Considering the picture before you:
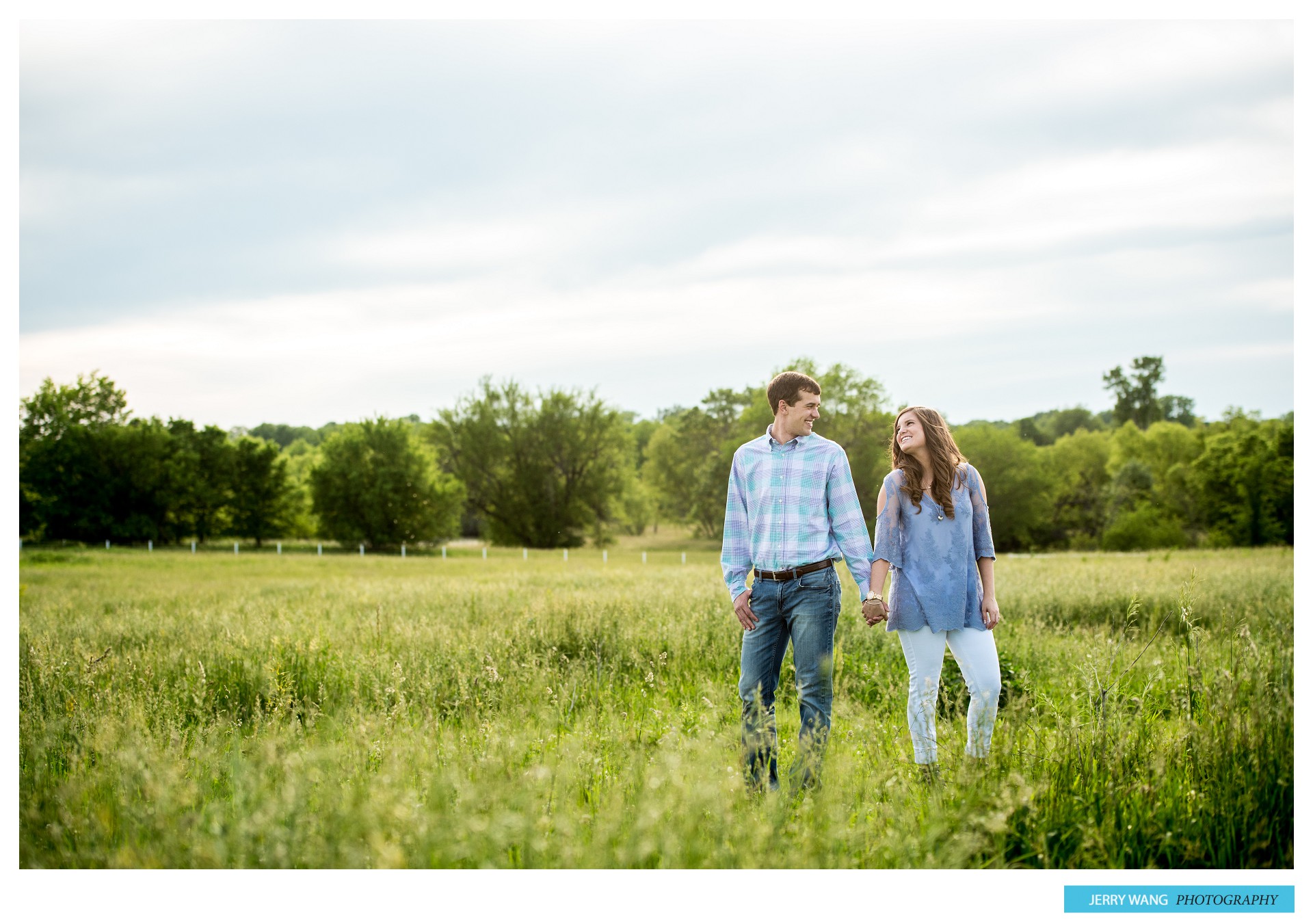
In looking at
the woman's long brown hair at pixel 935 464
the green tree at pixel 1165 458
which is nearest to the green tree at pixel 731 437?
the woman's long brown hair at pixel 935 464

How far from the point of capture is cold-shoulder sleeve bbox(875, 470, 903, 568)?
4227mm

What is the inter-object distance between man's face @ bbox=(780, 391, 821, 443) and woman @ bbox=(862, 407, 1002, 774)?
1.54 ft

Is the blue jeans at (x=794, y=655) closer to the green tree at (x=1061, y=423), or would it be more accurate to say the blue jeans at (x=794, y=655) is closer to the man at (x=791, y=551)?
the man at (x=791, y=551)

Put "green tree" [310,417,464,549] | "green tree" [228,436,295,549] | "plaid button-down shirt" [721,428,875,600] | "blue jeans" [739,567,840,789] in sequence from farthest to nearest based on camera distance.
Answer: "green tree" [310,417,464,549] → "green tree" [228,436,295,549] → "plaid button-down shirt" [721,428,875,600] → "blue jeans" [739,567,840,789]

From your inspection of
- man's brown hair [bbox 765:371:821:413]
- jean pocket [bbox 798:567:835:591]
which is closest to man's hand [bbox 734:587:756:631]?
jean pocket [bbox 798:567:835:591]

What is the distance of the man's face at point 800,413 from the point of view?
13.6ft

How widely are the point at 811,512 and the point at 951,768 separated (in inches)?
54.7

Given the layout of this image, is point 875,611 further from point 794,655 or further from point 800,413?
point 800,413

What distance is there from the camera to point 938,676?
419cm

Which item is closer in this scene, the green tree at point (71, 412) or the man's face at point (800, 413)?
the man's face at point (800, 413)

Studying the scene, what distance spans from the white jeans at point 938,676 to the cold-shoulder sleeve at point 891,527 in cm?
→ 41

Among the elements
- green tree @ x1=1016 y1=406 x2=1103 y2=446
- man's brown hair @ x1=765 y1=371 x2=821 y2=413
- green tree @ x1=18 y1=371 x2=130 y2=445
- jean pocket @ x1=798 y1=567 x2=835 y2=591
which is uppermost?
green tree @ x1=1016 y1=406 x2=1103 y2=446

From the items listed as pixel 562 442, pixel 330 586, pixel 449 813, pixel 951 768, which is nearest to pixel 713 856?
pixel 449 813

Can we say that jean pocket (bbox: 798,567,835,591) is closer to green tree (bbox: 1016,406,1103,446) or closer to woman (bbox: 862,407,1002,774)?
woman (bbox: 862,407,1002,774)
